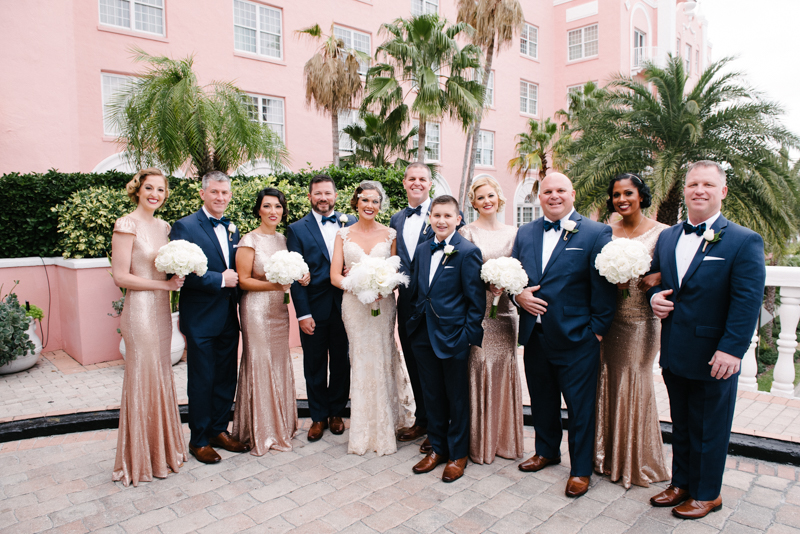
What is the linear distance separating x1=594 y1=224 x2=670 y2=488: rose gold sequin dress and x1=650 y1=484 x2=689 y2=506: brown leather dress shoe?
249 mm

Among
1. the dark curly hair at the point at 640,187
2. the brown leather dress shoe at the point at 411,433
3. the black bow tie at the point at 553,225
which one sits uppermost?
the dark curly hair at the point at 640,187

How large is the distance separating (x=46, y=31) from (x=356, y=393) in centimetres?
1448

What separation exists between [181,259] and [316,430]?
82.7 inches

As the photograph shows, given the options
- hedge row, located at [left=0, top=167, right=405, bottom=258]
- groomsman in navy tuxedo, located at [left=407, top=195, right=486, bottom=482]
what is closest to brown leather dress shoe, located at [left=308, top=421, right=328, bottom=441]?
groomsman in navy tuxedo, located at [left=407, top=195, right=486, bottom=482]

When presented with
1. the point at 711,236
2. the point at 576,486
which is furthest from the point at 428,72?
the point at 576,486

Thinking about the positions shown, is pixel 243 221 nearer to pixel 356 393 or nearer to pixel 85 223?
pixel 85 223

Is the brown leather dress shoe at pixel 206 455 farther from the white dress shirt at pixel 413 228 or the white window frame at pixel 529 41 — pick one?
the white window frame at pixel 529 41

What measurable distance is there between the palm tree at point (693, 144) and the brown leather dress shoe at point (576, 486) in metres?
10.8

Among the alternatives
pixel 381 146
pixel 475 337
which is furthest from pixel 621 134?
pixel 475 337

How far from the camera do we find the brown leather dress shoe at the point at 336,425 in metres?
5.02

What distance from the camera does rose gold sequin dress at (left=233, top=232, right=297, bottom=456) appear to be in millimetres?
4609

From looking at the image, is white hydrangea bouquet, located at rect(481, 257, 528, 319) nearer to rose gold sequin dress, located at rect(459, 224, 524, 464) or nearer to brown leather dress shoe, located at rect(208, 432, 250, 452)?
rose gold sequin dress, located at rect(459, 224, 524, 464)

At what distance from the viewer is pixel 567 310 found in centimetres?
371

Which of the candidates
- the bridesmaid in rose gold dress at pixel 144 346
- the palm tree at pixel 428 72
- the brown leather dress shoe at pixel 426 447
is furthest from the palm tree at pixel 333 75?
the brown leather dress shoe at pixel 426 447
